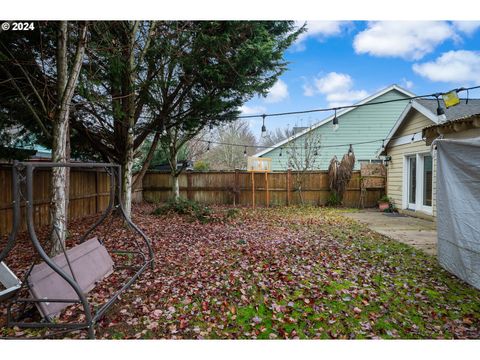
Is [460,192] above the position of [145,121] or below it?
below

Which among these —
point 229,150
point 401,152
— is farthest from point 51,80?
point 229,150

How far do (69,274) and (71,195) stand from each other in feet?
17.4

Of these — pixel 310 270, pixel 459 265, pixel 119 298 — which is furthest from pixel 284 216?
pixel 119 298

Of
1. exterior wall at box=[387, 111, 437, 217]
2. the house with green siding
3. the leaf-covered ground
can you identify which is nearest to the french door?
exterior wall at box=[387, 111, 437, 217]

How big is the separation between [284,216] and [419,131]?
534 cm

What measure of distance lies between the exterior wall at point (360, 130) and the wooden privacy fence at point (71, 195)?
9.58 meters

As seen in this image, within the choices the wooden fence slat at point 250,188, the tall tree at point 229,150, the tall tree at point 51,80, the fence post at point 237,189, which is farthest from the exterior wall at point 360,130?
the tall tree at point 51,80

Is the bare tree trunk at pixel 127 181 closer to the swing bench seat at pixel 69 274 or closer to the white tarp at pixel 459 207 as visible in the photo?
the swing bench seat at pixel 69 274

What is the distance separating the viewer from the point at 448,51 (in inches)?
A: 246

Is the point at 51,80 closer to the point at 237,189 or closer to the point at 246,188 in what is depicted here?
the point at 237,189

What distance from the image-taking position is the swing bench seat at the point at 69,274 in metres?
2.55

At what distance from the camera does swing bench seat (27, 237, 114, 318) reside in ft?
8.38

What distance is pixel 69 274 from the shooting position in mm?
2984

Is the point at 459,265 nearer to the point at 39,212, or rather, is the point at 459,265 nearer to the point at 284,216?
the point at 284,216
